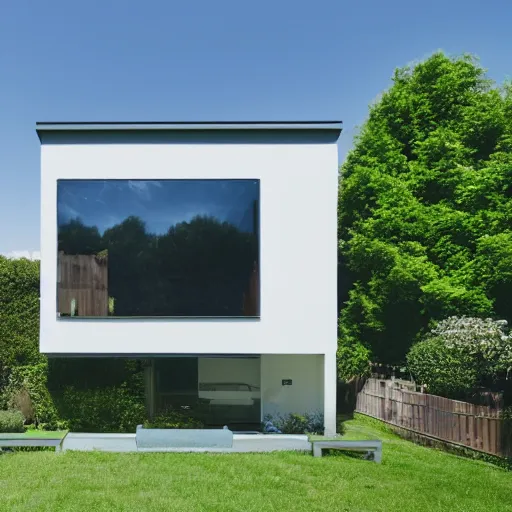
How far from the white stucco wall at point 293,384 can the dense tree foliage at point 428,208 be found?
5.39 meters

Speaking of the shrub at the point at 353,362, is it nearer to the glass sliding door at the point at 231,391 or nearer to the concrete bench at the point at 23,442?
the glass sliding door at the point at 231,391

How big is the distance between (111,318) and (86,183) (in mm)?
3749

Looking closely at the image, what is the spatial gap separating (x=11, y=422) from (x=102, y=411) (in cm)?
235

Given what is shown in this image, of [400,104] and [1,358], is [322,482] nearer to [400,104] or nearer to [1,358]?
[1,358]

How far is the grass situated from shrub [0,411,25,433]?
2220 millimetres

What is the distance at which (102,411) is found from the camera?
51.2ft

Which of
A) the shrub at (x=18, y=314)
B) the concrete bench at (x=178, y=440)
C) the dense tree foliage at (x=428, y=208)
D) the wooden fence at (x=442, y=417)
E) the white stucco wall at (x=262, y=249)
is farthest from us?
the dense tree foliage at (x=428, y=208)

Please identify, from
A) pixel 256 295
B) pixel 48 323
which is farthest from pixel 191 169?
pixel 48 323

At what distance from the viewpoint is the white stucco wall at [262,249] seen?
14875 mm

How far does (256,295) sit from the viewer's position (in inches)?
593

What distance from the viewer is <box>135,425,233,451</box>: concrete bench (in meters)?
13.3

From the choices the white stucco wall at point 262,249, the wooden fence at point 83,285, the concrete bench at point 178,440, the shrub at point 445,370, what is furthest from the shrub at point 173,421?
the shrub at point 445,370

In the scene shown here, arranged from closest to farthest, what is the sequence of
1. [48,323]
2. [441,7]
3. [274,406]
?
[48,323], [274,406], [441,7]

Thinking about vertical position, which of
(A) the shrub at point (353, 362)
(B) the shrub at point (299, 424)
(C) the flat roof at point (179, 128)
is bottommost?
(B) the shrub at point (299, 424)
